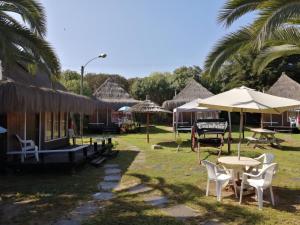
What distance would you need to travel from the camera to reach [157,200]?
345 inches

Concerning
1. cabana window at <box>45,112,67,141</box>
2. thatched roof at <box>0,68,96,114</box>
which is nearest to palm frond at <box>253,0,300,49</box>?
thatched roof at <box>0,68,96,114</box>

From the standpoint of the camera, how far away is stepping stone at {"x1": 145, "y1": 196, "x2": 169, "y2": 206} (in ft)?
27.8

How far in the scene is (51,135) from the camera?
17.7 meters

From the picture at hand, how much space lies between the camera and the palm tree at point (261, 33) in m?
7.31

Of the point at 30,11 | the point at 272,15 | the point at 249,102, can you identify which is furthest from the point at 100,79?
the point at 272,15

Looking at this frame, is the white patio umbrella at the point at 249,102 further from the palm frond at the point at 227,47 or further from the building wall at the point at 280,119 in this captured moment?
the building wall at the point at 280,119

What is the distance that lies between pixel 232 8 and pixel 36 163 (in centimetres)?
733

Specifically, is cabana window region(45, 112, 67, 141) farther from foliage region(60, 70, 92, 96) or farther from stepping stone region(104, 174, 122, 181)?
foliage region(60, 70, 92, 96)

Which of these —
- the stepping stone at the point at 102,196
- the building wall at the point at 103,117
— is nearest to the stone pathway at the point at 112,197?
the stepping stone at the point at 102,196

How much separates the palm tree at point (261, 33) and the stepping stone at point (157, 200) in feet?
12.2

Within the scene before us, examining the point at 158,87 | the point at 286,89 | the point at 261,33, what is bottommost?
the point at 261,33

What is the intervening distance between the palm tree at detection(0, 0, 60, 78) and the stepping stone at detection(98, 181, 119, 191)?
10.6 feet

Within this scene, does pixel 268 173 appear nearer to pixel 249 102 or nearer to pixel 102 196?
pixel 249 102

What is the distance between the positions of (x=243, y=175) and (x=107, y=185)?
12.0ft
